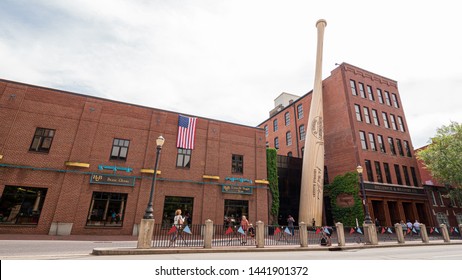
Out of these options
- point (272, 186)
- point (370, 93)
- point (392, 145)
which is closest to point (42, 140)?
point (272, 186)

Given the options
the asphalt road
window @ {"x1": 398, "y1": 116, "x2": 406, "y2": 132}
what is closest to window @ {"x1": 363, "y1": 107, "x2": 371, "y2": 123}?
window @ {"x1": 398, "y1": 116, "x2": 406, "y2": 132}

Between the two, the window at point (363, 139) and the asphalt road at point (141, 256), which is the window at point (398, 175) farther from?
the asphalt road at point (141, 256)

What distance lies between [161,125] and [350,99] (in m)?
24.0

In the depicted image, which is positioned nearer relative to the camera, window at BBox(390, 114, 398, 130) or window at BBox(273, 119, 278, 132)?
window at BBox(390, 114, 398, 130)

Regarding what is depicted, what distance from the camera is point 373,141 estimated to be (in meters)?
29.6

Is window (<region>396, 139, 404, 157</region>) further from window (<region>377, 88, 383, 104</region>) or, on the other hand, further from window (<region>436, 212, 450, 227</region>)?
window (<region>436, 212, 450, 227</region>)

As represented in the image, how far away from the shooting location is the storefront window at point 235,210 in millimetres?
21094

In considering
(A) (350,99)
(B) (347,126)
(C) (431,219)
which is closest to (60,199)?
(B) (347,126)

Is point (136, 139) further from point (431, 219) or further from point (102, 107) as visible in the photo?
point (431, 219)

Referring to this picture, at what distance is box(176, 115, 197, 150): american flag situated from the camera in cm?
2122

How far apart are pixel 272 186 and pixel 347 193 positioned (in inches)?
358

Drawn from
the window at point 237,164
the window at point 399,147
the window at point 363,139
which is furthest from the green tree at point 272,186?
the window at point 399,147

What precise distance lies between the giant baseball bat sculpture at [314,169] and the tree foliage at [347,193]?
4259mm

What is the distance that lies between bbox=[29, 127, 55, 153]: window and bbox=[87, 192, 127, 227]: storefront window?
5.03 meters
